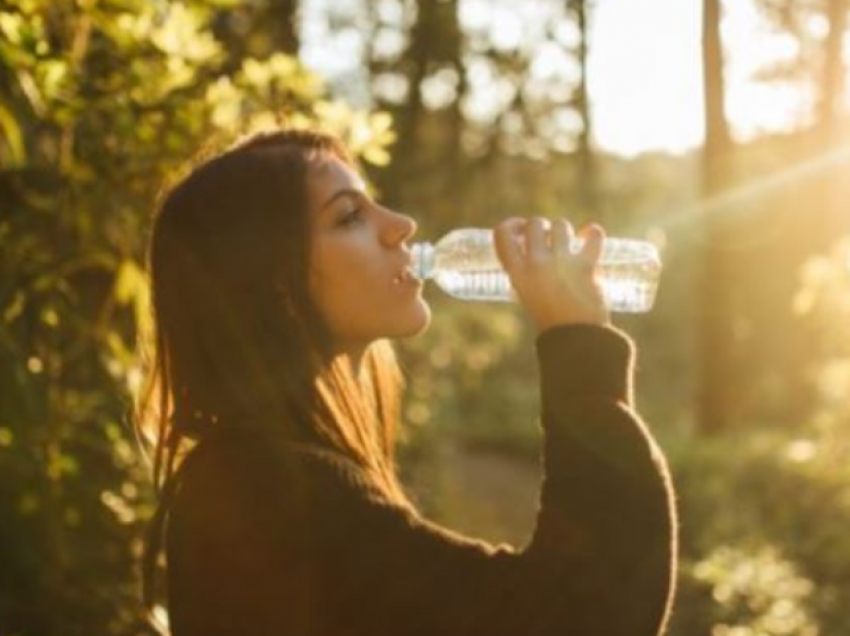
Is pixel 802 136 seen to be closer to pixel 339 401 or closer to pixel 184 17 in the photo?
pixel 184 17

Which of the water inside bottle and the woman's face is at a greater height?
the woman's face

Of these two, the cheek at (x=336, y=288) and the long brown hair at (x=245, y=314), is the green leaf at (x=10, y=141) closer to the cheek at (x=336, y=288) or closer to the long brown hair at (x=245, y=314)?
the long brown hair at (x=245, y=314)

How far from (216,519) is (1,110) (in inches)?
100

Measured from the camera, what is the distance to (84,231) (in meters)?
5.31

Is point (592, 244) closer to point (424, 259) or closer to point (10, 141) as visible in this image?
point (424, 259)

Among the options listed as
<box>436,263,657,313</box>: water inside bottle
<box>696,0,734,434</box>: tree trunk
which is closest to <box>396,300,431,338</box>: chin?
<box>436,263,657,313</box>: water inside bottle

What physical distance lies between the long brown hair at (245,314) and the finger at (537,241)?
35cm

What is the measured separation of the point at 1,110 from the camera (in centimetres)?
440

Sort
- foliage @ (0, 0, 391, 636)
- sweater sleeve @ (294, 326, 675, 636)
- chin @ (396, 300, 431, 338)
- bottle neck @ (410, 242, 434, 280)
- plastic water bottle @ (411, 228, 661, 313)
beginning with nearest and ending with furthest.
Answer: sweater sleeve @ (294, 326, 675, 636)
chin @ (396, 300, 431, 338)
bottle neck @ (410, 242, 434, 280)
plastic water bottle @ (411, 228, 661, 313)
foliage @ (0, 0, 391, 636)

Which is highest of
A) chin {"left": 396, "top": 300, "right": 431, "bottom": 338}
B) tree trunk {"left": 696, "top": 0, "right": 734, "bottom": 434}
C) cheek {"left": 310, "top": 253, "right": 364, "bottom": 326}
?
cheek {"left": 310, "top": 253, "right": 364, "bottom": 326}

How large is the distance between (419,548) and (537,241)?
578mm

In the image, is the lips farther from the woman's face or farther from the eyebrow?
the eyebrow

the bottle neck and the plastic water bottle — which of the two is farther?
the plastic water bottle

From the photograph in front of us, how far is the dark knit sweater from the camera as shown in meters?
2.09
